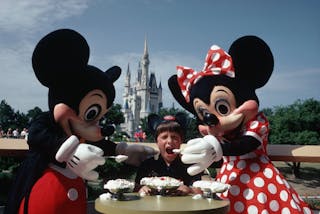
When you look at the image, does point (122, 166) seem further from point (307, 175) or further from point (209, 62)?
point (307, 175)

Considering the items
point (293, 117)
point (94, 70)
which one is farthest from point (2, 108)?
point (94, 70)

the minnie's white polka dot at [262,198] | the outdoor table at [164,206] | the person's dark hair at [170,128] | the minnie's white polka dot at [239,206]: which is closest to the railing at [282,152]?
the minnie's white polka dot at [262,198]

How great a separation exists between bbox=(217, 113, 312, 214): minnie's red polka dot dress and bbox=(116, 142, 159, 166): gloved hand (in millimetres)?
959

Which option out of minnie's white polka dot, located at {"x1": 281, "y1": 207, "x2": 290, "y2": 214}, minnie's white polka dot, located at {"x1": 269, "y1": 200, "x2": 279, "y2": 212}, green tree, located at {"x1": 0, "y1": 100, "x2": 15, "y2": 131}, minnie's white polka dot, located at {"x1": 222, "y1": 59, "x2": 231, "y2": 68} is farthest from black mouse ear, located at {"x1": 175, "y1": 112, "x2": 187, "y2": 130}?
green tree, located at {"x1": 0, "y1": 100, "x2": 15, "y2": 131}

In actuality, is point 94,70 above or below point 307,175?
above

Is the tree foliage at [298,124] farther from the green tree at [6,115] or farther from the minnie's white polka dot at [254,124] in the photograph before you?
the green tree at [6,115]

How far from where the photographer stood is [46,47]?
353 cm

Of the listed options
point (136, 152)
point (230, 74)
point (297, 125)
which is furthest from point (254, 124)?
point (297, 125)

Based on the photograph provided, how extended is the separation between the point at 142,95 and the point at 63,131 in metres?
107

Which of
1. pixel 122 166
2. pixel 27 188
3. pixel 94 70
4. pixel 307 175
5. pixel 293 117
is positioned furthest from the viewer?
pixel 293 117

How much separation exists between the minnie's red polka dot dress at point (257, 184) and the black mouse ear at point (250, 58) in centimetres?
47

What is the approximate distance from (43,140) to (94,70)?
97 centimetres

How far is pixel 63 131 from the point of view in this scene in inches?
140

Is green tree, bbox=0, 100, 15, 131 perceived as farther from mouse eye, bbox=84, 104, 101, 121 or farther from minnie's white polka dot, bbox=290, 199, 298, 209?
minnie's white polka dot, bbox=290, 199, 298, 209
